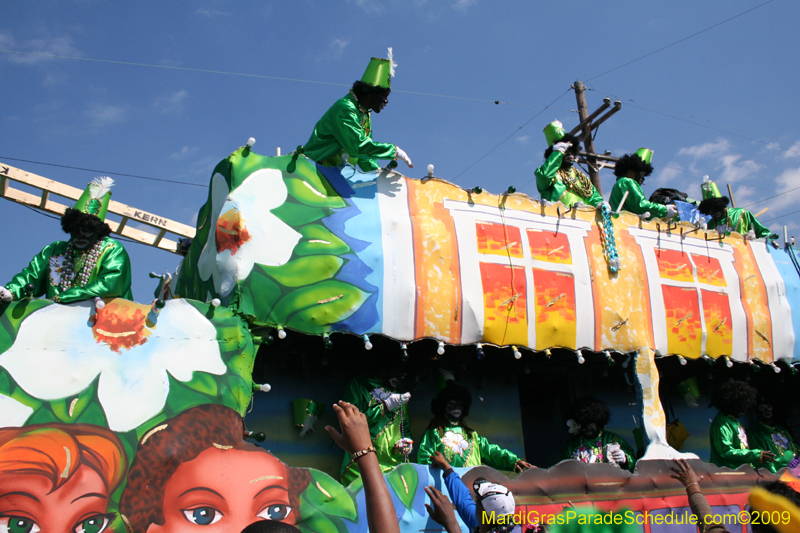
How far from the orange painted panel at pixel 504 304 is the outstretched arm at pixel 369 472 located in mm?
3619

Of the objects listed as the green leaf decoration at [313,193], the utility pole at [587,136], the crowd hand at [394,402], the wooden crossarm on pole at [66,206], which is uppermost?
the utility pole at [587,136]

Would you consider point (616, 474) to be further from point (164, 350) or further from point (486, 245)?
point (164, 350)

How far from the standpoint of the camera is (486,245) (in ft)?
19.7

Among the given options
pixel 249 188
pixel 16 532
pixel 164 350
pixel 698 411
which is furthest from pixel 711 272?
pixel 16 532

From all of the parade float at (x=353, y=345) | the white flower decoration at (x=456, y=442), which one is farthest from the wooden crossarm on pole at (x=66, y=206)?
the white flower decoration at (x=456, y=442)

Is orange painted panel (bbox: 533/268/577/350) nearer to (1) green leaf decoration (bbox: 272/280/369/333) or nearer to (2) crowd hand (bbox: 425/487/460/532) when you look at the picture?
(1) green leaf decoration (bbox: 272/280/369/333)

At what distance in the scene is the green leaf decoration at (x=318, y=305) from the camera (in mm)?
5086

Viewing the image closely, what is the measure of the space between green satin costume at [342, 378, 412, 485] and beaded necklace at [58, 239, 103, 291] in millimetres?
2371

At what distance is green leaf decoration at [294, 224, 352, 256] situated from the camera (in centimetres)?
525

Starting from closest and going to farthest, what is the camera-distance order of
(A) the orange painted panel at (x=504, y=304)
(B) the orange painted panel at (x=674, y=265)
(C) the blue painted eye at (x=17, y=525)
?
1. (C) the blue painted eye at (x=17, y=525)
2. (A) the orange painted panel at (x=504, y=304)
3. (B) the orange painted panel at (x=674, y=265)

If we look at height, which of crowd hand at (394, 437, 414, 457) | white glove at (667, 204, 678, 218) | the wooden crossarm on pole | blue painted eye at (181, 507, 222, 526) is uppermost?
the wooden crossarm on pole

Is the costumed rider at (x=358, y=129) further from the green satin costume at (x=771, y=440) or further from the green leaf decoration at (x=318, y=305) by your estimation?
the green satin costume at (x=771, y=440)

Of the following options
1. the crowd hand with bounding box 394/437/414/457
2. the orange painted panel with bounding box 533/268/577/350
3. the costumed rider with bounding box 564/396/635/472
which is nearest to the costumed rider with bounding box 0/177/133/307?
the crowd hand with bounding box 394/437/414/457

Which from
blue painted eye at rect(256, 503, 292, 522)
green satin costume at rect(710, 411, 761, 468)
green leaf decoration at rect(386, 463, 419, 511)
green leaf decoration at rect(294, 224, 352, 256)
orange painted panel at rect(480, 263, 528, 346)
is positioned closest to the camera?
blue painted eye at rect(256, 503, 292, 522)
